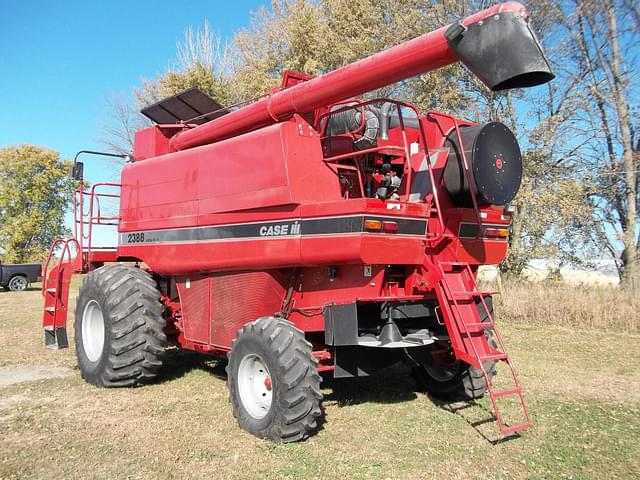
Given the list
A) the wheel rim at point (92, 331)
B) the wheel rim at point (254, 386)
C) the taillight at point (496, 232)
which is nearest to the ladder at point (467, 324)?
the taillight at point (496, 232)

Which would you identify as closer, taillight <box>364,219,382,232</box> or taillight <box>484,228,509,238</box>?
taillight <box>364,219,382,232</box>

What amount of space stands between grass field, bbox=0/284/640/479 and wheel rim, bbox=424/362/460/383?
0.29 m

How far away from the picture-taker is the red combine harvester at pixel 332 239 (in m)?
4.61

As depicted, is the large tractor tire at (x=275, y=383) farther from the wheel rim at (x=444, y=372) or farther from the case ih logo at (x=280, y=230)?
the wheel rim at (x=444, y=372)

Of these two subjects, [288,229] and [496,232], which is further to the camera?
[496,232]

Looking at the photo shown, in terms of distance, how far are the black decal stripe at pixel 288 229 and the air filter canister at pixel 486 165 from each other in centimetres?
64

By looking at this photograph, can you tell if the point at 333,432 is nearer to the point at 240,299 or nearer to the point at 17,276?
the point at 240,299

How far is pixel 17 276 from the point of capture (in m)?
23.3

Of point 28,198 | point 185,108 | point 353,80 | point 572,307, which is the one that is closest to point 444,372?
point 353,80

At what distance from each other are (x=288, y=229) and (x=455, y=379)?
2577mm

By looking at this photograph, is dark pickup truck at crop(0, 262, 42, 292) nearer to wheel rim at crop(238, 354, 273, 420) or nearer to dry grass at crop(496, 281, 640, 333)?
dry grass at crop(496, 281, 640, 333)

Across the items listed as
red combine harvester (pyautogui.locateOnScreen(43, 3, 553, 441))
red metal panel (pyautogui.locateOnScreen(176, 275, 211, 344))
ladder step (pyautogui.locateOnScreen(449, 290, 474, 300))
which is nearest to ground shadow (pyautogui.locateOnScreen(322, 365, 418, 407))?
red combine harvester (pyautogui.locateOnScreen(43, 3, 553, 441))

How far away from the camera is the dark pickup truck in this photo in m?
23.0

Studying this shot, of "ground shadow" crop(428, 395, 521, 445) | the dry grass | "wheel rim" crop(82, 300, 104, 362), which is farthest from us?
the dry grass
